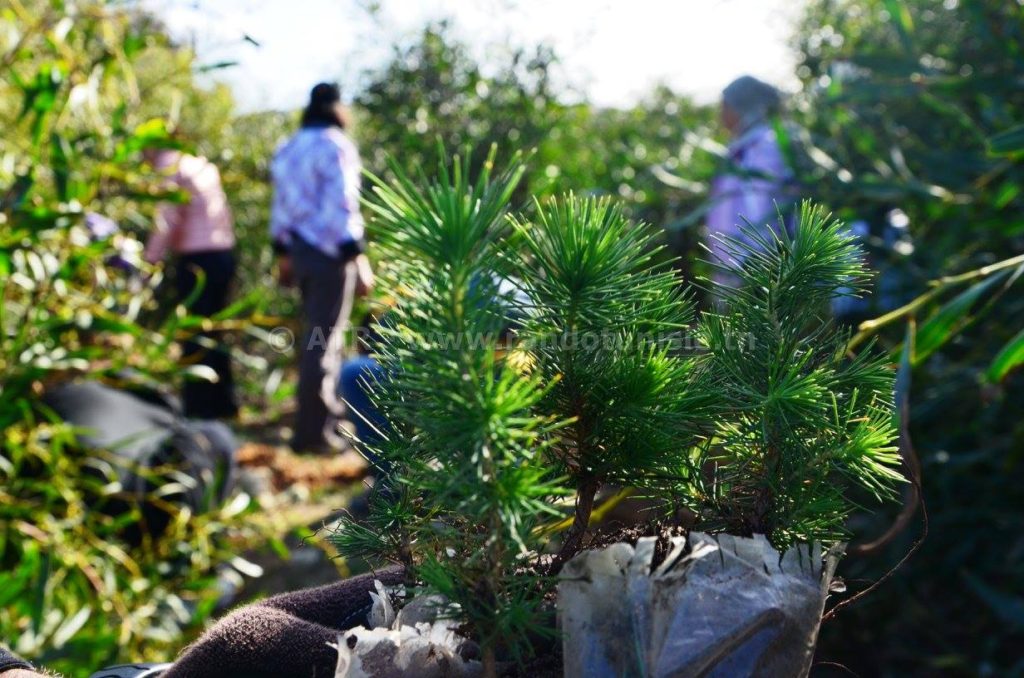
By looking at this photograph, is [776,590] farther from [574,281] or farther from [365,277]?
[365,277]

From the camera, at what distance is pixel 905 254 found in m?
2.75

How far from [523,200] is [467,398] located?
242cm

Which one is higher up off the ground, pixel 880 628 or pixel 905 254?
pixel 905 254

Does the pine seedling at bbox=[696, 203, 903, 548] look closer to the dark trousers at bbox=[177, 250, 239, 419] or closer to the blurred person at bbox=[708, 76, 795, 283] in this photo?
the blurred person at bbox=[708, 76, 795, 283]

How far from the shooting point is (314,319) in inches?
171

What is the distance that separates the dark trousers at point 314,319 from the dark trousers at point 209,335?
32 centimetres

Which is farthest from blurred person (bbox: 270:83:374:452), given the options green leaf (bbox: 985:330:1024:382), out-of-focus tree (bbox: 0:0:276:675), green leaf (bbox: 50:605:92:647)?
green leaf (bbox: 985:330:1024:382)

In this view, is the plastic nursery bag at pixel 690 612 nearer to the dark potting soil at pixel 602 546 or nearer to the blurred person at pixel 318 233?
the dark potting soil at pixel 602 546

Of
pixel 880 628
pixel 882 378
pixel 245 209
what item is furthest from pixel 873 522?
pixel 245 209

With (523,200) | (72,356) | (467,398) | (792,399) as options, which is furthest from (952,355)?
(467,398)

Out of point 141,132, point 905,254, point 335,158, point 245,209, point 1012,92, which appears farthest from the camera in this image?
point 245,209

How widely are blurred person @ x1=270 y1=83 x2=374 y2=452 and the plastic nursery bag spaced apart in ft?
11.1

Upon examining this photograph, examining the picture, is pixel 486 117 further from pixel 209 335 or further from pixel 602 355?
pixel 602 355

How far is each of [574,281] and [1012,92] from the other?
7.70 feet
